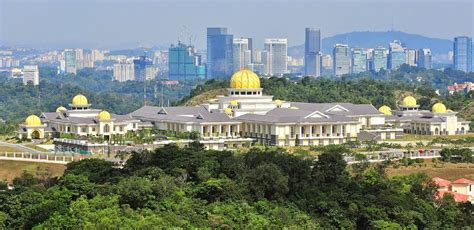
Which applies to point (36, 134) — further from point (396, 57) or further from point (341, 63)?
point (341, 63)

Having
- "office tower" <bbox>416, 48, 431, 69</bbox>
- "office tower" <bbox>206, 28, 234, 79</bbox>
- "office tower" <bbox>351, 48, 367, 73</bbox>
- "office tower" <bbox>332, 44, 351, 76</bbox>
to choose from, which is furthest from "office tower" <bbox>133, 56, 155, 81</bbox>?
"office tower" <bbox>416, 48, 431, 69</bbox>

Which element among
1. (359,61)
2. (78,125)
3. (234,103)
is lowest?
(78,125)

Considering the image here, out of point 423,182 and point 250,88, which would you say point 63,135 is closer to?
point 250,88

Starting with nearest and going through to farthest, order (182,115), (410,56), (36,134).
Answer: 1. (36,134)
2. (182,115)
3. (410,56)

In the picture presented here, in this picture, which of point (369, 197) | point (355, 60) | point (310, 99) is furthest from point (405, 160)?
point (355, 60)

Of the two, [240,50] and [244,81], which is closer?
[244,81]

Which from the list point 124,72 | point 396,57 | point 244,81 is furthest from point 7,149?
point 396,57

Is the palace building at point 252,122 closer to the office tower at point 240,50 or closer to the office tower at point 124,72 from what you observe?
→ the office tower at point 240,50
